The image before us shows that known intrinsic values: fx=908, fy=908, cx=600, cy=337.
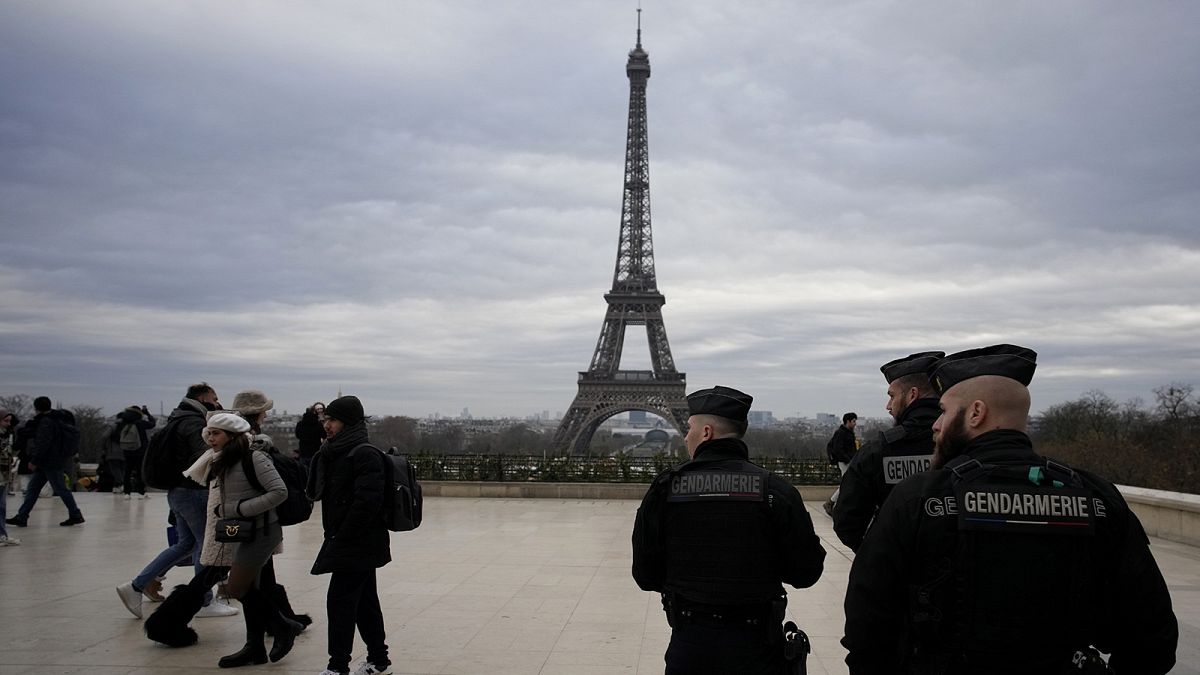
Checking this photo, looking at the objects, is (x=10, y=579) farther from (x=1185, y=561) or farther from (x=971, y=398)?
(x=1185, y=561)

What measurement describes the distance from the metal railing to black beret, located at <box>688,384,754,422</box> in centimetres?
1494

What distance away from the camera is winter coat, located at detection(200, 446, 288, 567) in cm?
586

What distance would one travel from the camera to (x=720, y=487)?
12.3ft

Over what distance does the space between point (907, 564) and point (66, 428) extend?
1248cm

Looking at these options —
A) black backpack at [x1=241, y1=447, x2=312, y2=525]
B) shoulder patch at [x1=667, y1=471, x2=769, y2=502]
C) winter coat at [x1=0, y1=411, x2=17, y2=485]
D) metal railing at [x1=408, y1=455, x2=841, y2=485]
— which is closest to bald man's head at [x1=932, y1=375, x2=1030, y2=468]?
shoulder patch at [x1=667, y1=471, x2=769, y2=502]

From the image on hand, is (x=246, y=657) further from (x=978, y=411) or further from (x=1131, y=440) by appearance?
(x=1131, y=440)

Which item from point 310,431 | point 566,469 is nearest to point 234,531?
point 310,431

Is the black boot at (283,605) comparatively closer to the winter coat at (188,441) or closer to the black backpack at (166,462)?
the winter coat at (188,441)

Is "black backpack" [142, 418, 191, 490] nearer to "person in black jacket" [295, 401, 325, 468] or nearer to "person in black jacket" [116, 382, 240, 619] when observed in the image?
"person in black jacket" [116, 382, 240, 619]

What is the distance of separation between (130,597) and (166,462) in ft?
3.44

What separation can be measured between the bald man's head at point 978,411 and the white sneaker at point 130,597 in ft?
20.6

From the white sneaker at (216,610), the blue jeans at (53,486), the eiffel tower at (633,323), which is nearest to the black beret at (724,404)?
the white sneaker at (216,610)

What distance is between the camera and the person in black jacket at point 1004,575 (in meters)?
2.62

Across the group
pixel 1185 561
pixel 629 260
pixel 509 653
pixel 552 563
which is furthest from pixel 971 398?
pixel 629 260
